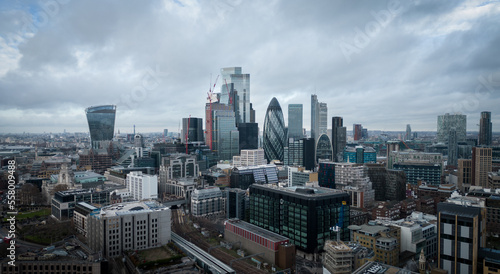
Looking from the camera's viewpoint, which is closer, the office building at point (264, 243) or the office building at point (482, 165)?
the office building at point (264, 243)

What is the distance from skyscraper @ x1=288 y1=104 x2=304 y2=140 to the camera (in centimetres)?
12706

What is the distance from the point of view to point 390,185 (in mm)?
48094

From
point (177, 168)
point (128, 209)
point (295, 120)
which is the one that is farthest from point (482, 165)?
point (295, 120)

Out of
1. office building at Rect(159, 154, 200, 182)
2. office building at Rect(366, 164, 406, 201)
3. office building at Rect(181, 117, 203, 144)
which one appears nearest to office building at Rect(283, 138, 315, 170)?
office building at Rect(366, 164, 406, 201)

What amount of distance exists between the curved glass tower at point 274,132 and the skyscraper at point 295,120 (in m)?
39.1

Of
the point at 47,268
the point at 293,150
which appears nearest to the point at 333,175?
the point at 293,150

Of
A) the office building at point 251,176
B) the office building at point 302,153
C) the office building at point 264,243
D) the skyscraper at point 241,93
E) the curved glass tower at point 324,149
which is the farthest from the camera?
the skyscraper at point 241,93

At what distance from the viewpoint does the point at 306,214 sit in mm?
27734

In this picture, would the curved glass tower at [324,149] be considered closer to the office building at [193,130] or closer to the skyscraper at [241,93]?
the skyscraper at [241,93]

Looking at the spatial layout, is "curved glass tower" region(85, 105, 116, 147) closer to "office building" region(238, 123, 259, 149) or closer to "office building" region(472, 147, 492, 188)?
"office building" region(238, 123, 259, 149)

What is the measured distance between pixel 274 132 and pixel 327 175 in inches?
1499

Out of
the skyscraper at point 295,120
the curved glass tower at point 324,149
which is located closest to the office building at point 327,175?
the curved glass tower at point 324,149

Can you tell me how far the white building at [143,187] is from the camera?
4434cm

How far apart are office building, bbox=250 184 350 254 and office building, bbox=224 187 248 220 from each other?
513cm
